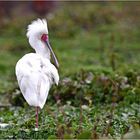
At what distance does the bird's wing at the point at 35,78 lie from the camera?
8367 millimetres

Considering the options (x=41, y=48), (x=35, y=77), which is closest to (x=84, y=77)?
(x=41, y=48)

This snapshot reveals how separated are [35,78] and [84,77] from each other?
3.71 meters

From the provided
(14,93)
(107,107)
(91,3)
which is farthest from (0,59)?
(91,3)

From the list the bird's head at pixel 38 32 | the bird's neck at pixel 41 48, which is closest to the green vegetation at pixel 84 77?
the bird's neck at pixel 41 48

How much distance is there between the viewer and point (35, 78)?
8445 millimetres

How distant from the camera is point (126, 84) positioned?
11.6 meters

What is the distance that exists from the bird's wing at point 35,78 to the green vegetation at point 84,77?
0.42 m

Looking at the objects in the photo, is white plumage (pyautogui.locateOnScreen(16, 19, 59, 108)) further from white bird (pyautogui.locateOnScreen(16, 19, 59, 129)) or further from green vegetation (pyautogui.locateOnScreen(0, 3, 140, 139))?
green vegetation (pyautogui.locateOnScreen(0, 3, 140, 139))

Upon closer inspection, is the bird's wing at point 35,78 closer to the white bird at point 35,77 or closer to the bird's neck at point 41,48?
the white bird at point 35,77

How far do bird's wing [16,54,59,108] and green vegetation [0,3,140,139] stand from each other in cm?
42

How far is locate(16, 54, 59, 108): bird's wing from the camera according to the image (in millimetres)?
8367

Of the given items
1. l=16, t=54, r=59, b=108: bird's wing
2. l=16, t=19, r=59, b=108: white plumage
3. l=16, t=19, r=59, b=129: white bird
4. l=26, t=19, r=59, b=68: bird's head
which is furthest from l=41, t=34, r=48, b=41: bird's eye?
l=16, t=54, r=59, b=108: bird's wing

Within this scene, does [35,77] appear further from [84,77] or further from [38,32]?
[84,77]

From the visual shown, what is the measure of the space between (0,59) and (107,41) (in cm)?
408
